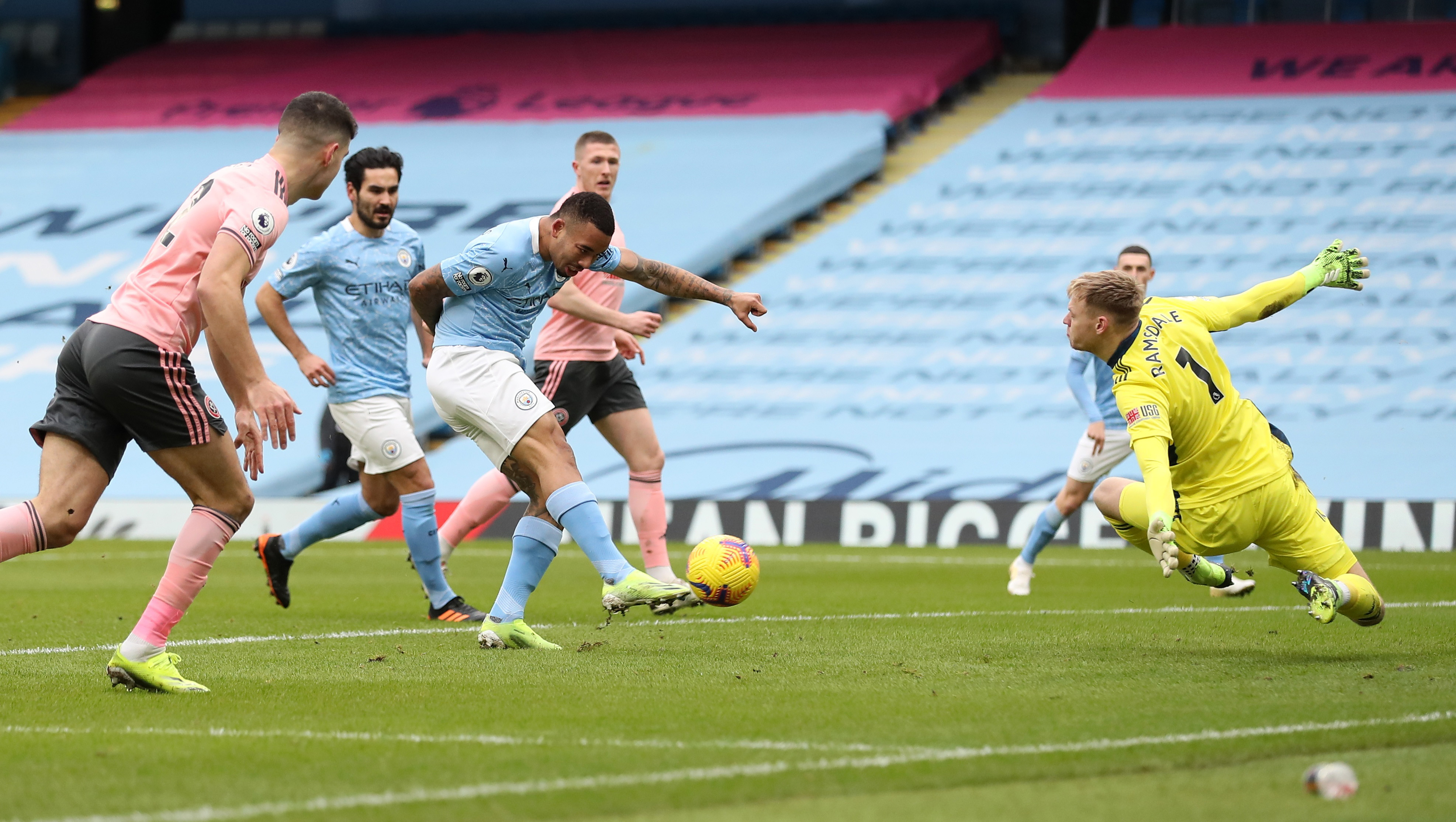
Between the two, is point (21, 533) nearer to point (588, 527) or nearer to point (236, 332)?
point (236, 332)

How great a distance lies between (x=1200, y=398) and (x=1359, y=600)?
1010mm

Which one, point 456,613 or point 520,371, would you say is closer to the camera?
point 520,371

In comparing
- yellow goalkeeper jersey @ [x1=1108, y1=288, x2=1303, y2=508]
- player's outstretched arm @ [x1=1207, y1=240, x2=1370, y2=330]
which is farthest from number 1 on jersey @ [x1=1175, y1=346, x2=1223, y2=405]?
player's outstretched arm @ [x1=1207, y1=240, x2=1370, y2=330]

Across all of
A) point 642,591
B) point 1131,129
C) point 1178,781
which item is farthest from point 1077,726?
point 1131,129

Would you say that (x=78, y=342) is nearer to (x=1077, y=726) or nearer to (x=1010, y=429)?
(x=1077, y=726)

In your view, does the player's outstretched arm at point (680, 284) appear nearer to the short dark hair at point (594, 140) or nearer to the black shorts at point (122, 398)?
the short dark hair at point (594, 140)

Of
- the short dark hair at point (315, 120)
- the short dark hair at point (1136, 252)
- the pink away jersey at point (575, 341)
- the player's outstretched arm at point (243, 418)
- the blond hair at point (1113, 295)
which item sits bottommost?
the pink away jersey at point (575, 341)

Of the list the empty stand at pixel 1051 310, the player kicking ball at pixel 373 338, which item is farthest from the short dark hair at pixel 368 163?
the empty stand at pixel 1051 310

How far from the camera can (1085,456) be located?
1030 cm

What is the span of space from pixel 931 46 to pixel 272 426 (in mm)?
21379

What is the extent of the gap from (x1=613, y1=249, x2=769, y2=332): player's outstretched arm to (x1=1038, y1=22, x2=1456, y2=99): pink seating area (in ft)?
57.2

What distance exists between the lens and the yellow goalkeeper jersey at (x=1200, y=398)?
6.70 meters

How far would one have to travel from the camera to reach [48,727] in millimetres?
4988

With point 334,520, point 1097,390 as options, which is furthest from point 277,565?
point 1097,390
